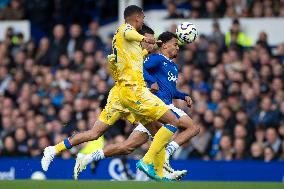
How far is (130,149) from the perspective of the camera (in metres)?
16.2

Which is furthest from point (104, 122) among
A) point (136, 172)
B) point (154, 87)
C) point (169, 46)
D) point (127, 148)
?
point (136, 172)

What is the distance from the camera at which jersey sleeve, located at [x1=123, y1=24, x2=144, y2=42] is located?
1462cm

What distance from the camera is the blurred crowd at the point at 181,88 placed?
2008cm

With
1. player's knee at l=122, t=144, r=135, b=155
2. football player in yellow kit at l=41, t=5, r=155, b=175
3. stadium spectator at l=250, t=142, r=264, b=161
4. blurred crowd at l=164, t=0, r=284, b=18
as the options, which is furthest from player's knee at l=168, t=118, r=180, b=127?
blurred crowd at l=164, t=0, r=284, b=18

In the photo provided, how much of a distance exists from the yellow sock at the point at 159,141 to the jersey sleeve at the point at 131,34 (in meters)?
1.21

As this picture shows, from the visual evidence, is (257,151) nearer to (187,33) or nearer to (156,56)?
(187,33)

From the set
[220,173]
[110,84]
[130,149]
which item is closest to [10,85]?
[110,84]

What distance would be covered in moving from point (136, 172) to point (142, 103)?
4256 mm

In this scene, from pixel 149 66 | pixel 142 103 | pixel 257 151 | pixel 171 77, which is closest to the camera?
pixel 142 103

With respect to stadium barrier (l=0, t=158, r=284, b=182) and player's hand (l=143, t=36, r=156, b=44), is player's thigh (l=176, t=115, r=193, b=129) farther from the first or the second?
stadium barrier (l=0, t=158, r=284, b=182)

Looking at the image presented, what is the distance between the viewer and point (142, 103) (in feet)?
49.3

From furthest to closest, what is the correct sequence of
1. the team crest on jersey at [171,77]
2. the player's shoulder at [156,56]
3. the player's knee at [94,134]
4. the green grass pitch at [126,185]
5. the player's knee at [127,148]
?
the player's knee at [127,148]
the player's knee at [94,134]
the team crest on jersey at [171,77]
the player's shoulder at [156,56]
the green grass pitch at [126,185]

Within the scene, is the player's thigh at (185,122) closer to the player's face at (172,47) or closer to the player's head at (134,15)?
the player's face at (172,47)

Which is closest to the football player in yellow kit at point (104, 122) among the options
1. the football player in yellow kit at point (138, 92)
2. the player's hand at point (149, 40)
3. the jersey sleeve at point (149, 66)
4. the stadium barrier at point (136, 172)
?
the jersey sleeve at point (149, 66)
